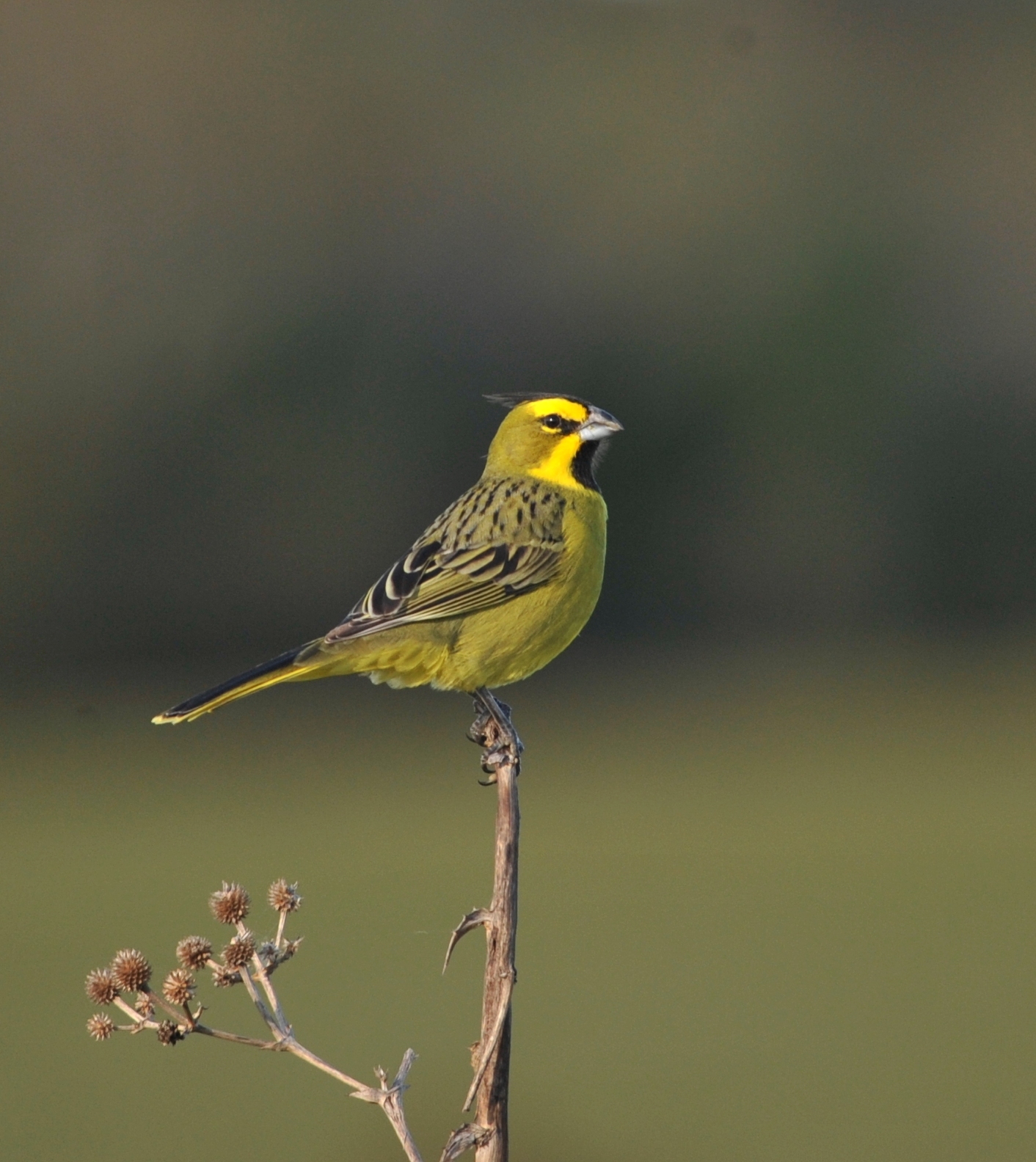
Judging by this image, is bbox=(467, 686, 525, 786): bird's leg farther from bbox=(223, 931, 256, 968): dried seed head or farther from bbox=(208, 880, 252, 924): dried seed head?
bbox=(223, 931, 256, 968): dried seed head

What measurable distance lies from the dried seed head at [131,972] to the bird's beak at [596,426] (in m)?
2.54

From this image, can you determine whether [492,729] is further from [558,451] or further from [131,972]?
[131,972]

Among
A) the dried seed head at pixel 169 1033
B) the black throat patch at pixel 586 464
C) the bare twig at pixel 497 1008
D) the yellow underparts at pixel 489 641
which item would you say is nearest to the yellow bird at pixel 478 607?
the yellow underparts at pixel 489 641

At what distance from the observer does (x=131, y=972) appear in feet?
8.73

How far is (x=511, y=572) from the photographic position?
14.9 feet

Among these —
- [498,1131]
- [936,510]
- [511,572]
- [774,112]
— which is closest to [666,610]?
[936,510]

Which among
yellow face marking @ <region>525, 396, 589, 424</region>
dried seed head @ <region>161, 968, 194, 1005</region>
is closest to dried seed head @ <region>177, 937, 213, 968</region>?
dried seed head @ <region>161, 968, 194, 1005</region>

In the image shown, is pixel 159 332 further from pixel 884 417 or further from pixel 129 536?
pixel 884 417

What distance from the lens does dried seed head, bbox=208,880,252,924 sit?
2.77m

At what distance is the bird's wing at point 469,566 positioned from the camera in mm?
4418

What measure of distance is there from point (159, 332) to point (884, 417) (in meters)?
10.3

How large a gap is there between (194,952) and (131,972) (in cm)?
11

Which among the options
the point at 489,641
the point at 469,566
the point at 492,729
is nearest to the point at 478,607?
the point at 489,641

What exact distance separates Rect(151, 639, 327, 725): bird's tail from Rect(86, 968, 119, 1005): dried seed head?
131 cm
